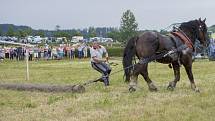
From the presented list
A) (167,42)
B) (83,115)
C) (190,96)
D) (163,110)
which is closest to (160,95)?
(190,96)

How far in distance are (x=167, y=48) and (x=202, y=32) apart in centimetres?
153

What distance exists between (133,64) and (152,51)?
0.95 metres

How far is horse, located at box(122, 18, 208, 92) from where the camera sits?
14383 mm

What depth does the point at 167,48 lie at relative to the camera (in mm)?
14680

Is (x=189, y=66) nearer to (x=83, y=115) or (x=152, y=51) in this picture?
(x=152, y=51)

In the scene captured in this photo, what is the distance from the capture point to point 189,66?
14.9 m

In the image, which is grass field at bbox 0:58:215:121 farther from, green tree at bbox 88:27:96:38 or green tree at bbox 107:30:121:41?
green tree at bbox 88:27:96:38

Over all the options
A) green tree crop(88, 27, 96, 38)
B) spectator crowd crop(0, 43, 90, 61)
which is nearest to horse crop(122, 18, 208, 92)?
spectator crowd crop(0, 43, 90, 61)

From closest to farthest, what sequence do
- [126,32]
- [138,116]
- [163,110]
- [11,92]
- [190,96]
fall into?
[138,116] < [163,110] < [190,96] < [11,92] < [126,32]

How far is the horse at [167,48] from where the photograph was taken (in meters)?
14.4

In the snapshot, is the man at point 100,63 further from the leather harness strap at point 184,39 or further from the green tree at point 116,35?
the green tree at point 116,35

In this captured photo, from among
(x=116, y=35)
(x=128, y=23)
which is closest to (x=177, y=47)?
(x=128, y=23)

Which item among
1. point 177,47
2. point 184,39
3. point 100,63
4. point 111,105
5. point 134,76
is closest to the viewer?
point 111,105

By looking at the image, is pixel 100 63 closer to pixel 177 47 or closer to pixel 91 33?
pixel 177 47
